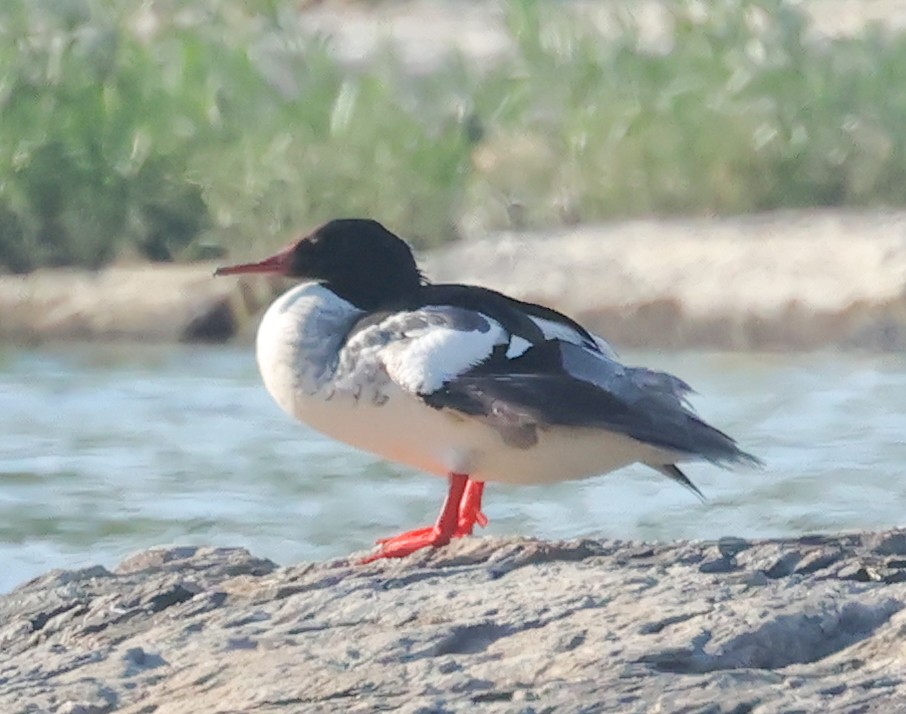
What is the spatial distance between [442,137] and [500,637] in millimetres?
8362

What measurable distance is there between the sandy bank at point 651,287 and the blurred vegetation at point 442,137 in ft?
1.24

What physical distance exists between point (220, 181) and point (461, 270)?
1.59m

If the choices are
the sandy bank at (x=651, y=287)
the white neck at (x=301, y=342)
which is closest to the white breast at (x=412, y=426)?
the white neck at (x=301, y=342)

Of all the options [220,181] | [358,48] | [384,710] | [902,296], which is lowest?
[384,710]

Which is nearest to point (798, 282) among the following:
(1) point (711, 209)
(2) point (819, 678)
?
(1) point (711, 209)

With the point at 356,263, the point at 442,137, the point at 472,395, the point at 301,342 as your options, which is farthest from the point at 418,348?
the point at 442,137

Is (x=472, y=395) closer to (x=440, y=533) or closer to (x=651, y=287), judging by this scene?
(x=440, y=533)

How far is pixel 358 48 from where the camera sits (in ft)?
63.9

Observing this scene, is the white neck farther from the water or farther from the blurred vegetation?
the blurred vegetation

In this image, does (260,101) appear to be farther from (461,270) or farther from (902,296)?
(902,296)

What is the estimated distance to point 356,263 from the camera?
171 inches

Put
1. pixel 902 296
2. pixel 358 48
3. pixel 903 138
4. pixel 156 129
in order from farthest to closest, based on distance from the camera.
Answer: pixel 358 48 → pixel 156 129 → pixel 903 138 → pixel 902 296

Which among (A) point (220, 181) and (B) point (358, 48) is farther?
(B) point (358, 48)

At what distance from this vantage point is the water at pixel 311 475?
568 centimetres
